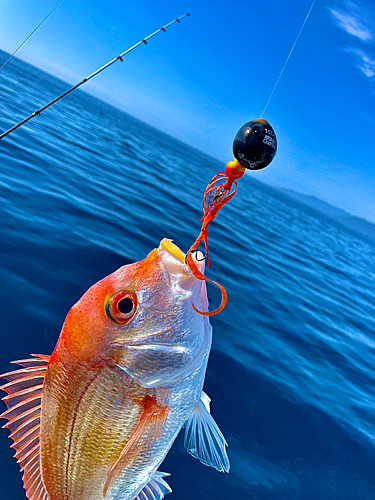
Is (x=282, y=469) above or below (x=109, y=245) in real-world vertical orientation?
below

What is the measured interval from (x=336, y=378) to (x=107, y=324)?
19.3 ft

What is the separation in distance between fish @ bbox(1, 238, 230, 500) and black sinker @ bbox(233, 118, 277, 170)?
550 mm

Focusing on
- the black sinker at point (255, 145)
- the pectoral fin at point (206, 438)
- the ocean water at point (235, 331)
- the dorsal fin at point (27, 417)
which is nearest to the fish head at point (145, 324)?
the dorsal fin at point (27, 417)

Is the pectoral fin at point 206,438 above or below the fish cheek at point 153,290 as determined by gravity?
below

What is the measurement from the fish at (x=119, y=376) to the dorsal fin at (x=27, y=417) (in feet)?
0.10

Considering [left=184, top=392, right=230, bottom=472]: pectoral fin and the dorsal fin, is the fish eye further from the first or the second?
[left=184, top=392, right=230, bottom=472]: pectoral fin

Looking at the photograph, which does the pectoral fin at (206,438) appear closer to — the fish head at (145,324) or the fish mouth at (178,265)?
the fish head at (145,324)

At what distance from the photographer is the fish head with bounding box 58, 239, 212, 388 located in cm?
156

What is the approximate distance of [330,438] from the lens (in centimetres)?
456

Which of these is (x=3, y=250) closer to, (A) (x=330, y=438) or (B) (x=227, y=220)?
(A) (x=330, y=438)

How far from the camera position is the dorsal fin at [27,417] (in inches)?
66.6

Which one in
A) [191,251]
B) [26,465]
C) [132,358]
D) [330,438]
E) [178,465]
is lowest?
[178,465]

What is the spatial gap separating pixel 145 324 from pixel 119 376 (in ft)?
0.83

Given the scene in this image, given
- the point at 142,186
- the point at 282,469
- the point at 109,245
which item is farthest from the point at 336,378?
the point at 142,186
